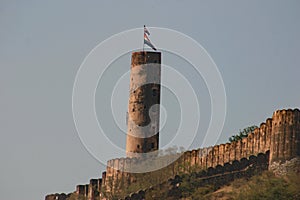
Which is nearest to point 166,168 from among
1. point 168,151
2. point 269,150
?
point 168,151

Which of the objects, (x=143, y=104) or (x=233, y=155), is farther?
(x=143, y=104)

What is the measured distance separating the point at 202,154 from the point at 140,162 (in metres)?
3.87

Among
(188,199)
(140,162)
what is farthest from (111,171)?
(188,199)

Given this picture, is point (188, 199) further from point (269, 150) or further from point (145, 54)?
point (145, 54)

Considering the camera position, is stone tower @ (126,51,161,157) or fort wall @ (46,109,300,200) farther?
stone tower @ (126,51,161,157)

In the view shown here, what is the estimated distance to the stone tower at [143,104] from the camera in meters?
109

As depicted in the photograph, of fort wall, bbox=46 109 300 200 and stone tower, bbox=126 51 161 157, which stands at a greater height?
stone tower, bbox=126 51 161 157

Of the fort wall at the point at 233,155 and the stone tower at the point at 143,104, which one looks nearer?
the fort wall at the point at 233,155

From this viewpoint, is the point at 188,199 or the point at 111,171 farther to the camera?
the point at 111,171

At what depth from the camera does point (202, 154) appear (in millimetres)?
105438

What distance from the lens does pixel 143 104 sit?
360ft

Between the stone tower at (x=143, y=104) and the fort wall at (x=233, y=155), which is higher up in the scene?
the stone tower at (x=143, y=104)

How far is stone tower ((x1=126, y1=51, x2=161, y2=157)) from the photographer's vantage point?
109250 millimetres

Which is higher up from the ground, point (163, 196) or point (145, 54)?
point (145, 54)
